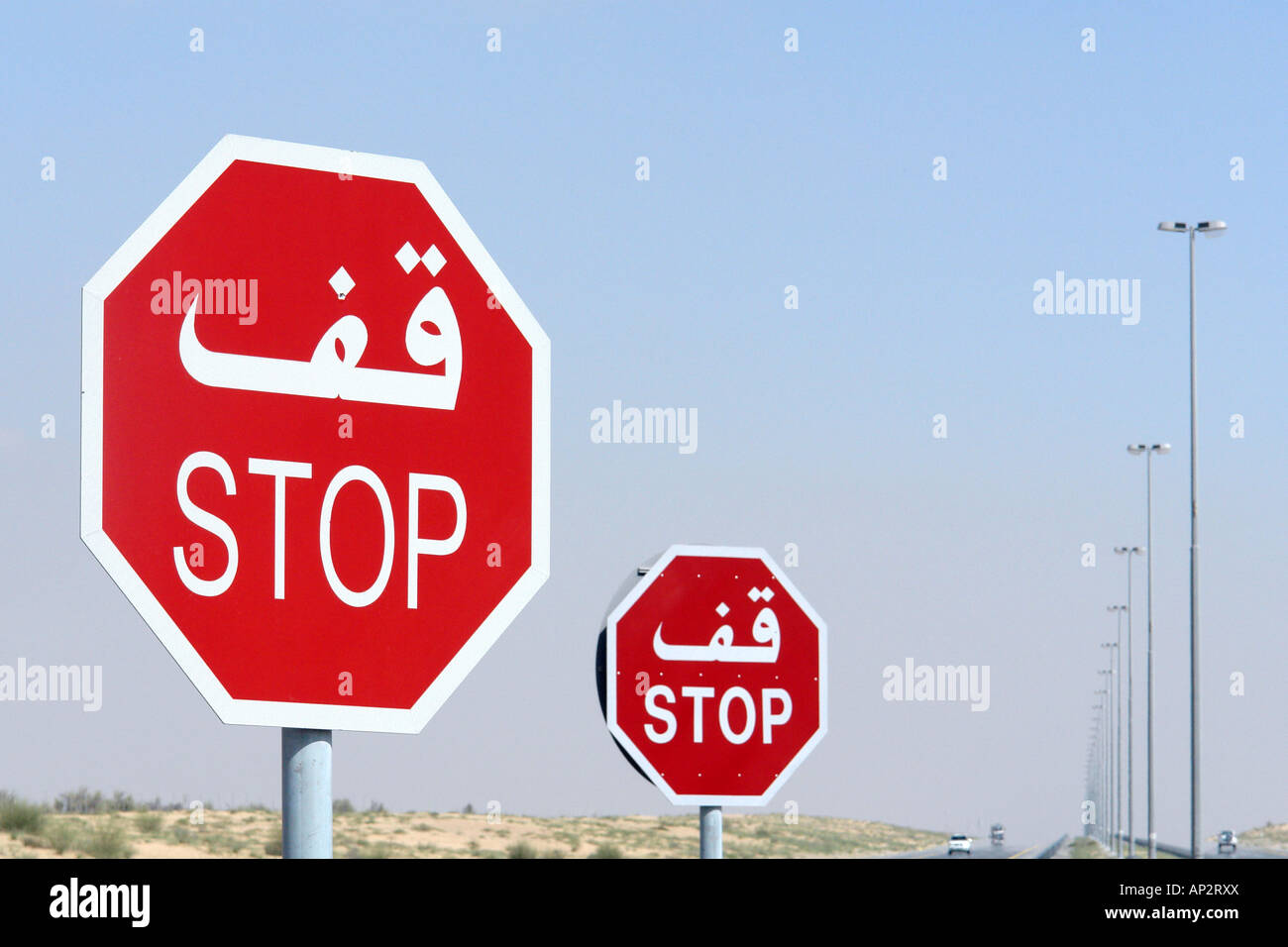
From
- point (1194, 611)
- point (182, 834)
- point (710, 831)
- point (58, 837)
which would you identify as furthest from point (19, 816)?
point (710, 831)

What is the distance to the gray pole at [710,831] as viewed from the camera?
5891 millimetres

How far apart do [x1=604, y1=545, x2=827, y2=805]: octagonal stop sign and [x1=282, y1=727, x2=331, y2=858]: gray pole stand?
3.45m

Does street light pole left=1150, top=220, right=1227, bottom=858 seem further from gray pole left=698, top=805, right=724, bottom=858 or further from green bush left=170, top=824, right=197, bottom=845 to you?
gray pole left=698, top=805, right=724, bottom=858

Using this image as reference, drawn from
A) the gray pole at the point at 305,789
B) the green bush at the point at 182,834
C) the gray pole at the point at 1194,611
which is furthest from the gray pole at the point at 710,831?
the green bush at the point at 182,834

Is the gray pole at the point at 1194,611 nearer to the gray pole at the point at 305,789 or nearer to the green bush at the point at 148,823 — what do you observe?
the green bush at the point at 148,823

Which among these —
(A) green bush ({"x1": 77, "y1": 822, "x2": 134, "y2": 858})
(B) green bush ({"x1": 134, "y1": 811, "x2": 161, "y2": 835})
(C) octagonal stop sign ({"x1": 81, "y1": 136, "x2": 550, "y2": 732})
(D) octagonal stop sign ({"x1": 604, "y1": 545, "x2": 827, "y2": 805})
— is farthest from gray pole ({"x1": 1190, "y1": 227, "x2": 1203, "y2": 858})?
(C) octagonal stop sign ({"x1": 81, "y1": 136, "x2": 550, "y2": 732})

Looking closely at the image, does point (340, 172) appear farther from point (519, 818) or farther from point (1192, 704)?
point (519, 818)

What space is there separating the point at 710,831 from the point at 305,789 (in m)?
3.75

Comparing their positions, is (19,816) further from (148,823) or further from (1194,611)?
(1194,611)

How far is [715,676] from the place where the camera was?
6039 mm

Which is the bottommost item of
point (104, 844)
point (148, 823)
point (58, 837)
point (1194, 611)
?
point (148, 823)
